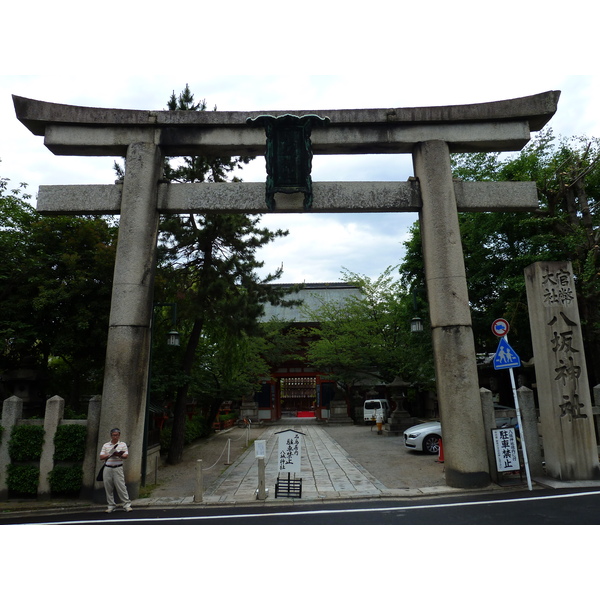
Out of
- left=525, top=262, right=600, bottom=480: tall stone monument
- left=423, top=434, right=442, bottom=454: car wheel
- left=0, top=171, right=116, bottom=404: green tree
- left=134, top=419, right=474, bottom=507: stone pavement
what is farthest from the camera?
left=423, top=434, right=442, bottom=454: car wheel

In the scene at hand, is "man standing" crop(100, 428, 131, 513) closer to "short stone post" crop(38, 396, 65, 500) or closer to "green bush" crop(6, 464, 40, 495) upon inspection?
"short stone post" crop(38, 396, 65, 500)

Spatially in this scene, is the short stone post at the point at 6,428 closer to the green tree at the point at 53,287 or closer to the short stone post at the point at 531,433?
the green tree at the point at 53,287

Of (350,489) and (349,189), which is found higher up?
(349,189)

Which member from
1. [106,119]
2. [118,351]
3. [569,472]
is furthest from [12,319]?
[569,472]

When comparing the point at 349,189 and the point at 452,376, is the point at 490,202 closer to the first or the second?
the point at 349,189

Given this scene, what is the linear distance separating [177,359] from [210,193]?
6.99m

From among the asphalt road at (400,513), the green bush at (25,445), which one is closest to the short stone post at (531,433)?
the asphalt road at (400,513)

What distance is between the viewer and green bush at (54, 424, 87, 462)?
8312 mm

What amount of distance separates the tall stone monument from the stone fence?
9379 mm

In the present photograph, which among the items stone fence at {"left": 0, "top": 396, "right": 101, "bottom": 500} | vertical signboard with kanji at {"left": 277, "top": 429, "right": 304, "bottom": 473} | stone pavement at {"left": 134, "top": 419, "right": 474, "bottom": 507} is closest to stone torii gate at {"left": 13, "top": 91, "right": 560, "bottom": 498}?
stone fence at {"left": 0, "top": 396, "right": 101, "bottom": 500}

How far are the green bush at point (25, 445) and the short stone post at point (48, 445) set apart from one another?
4.6 inches

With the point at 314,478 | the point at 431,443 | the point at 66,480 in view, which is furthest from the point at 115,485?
the point at 431,443

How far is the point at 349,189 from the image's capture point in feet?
30.5

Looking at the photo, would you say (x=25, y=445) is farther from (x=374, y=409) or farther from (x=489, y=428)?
(x=374, y=409)
